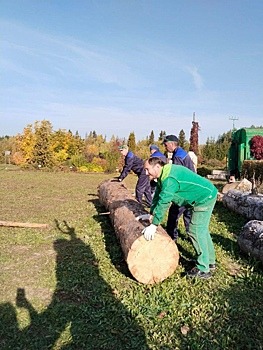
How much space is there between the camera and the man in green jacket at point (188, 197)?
4059 millimetres

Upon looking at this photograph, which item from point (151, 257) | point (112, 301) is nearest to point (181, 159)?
point (151, 257)

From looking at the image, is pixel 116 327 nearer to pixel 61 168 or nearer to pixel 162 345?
pixel 162 345

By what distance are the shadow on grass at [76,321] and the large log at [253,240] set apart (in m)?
2.35

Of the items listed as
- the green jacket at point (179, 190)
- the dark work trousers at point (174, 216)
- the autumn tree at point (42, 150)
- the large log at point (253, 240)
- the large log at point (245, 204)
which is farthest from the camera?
the autumn tree at point (42, 150)

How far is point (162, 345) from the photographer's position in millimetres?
3078

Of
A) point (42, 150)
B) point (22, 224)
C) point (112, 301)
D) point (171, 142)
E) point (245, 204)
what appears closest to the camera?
point (112, 301)

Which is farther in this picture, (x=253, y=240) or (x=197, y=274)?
(x=253, y=240)

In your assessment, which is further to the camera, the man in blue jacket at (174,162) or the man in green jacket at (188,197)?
the man in blue jacket at (174,162)

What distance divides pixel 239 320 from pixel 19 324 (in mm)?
2312

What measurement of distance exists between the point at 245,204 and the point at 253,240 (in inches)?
140

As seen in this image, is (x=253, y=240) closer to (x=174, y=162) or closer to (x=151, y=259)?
(x=174, y=162)

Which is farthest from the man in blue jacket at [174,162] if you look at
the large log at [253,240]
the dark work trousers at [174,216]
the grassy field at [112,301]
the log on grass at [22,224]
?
the log on grass at [22,224]

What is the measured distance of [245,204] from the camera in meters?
8.65

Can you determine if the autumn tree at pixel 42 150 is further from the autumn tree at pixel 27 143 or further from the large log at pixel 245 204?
the large log at pixel 245 204
